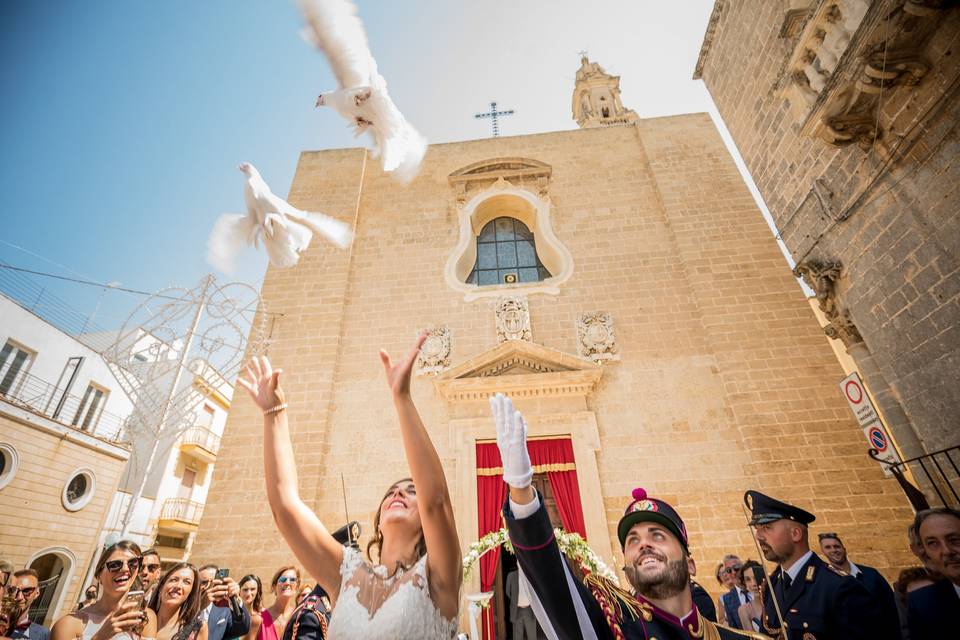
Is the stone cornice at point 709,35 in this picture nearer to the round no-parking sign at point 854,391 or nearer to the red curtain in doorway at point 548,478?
the round no-parking sign at point 854,391

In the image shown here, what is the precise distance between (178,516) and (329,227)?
61.1 ft

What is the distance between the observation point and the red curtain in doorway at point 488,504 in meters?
6.14

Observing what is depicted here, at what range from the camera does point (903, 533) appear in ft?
20.2

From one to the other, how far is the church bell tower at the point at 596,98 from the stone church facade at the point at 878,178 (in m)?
11.4

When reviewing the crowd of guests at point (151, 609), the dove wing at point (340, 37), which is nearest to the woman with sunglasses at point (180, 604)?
the crowd of guests at point (151, 609)

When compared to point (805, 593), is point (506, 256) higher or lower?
higher

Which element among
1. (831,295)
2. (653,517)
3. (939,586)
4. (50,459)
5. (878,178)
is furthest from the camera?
(50,459)

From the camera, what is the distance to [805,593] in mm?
2645

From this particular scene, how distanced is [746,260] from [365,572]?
937 centimetres

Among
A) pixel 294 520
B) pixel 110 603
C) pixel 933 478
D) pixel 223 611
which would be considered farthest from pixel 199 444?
pixel 933 478

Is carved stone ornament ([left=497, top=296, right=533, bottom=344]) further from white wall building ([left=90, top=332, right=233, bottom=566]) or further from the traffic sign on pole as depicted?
white wall building ([left=90, top=332, right=233, bottom=566])

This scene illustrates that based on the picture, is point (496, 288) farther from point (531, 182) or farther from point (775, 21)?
point (775, 21)

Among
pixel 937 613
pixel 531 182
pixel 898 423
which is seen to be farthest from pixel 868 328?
pixel 531 182

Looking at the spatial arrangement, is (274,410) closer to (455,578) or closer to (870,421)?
(455,578)
